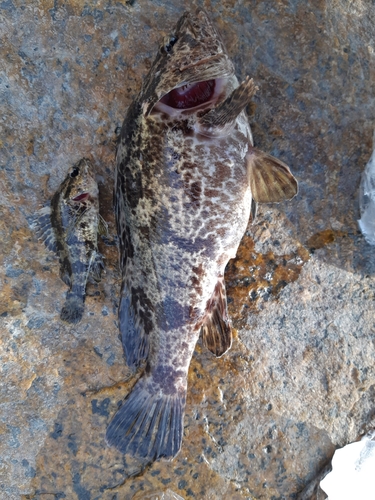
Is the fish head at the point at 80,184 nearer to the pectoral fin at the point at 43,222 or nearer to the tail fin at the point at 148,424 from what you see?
the pectoral fin at the point at 43,222

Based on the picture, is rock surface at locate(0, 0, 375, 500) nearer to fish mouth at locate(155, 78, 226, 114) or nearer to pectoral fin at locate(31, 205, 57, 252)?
pectoral fin at locate(31, 205, 57, 252)

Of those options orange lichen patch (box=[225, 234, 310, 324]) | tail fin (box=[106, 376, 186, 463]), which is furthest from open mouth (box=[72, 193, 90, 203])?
tail fin (box=[106, 376, 186, 463])

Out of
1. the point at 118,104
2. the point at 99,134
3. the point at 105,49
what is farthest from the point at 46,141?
the point at 105,49

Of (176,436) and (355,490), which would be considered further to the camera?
(355,490)

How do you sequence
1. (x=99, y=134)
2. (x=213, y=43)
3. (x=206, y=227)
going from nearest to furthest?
1. (x=213, y=43)
2. (x=206, y=227)
3. (x=99, y=134)

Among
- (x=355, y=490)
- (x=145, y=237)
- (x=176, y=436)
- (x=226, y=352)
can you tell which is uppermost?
(x=145, y=237)

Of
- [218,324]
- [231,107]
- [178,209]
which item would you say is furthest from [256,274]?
[231,107]

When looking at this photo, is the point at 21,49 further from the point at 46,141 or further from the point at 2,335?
the point at 2,335
